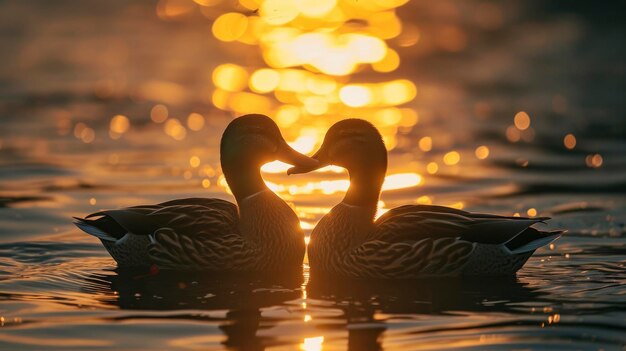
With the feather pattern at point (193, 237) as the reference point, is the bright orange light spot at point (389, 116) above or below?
above

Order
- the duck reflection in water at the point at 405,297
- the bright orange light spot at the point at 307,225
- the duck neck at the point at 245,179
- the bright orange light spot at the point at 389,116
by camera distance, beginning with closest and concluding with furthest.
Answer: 1. the duck reflection in water at the point at 405,297
2. the duck neck at the point at 245,179
3. the bright orange light spot at the point at 307,225
4. the bright orange light spot at the point at 389,116

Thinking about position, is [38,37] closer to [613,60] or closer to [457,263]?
[613,60]

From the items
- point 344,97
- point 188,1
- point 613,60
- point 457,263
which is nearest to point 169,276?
point 457,263

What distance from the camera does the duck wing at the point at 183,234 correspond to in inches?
480

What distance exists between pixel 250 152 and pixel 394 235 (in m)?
1.67

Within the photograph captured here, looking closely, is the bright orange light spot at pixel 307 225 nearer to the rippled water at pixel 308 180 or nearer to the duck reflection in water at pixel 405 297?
the rippled water at pixel 308 180

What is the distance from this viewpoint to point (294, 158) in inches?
497

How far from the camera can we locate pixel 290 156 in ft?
41.5

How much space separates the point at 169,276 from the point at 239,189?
112 cm

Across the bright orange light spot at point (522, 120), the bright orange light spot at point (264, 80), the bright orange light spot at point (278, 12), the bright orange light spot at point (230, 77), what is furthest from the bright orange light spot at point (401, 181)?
the bright orange light spot at point (278, 12)

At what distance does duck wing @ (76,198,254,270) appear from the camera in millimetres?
12203

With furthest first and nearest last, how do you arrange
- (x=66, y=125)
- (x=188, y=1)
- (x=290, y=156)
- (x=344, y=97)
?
1. (x=188, y=1)
2. (x=344, y=97)
3. (x=66, y=125)
4. (x=290, y=156)

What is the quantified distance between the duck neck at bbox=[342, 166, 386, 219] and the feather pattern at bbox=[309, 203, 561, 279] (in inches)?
10.2

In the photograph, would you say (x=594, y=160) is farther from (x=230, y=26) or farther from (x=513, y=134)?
(x=230, y=26)
